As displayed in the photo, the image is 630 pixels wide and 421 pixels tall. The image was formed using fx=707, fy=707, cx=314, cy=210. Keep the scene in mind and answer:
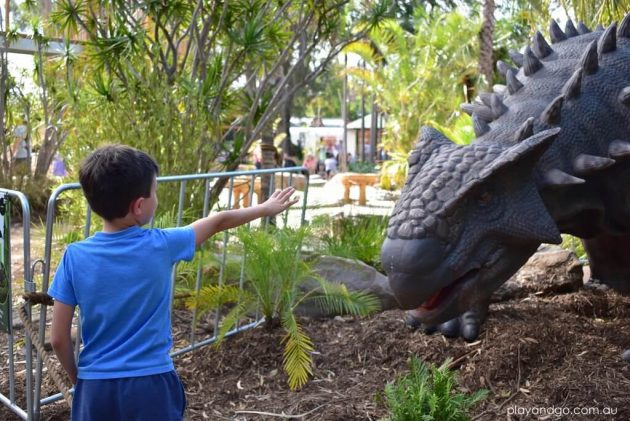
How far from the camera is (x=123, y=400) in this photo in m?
2.09

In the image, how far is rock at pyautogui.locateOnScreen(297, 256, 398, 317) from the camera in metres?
4.99

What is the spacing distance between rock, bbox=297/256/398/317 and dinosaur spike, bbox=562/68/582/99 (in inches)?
92.4

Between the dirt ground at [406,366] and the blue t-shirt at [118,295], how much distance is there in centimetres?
Result: 146

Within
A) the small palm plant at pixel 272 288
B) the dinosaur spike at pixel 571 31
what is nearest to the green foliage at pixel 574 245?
the small palm plant at pixel 272 288

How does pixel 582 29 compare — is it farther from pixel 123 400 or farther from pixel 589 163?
pixel 123 400

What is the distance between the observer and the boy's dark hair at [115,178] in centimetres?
197

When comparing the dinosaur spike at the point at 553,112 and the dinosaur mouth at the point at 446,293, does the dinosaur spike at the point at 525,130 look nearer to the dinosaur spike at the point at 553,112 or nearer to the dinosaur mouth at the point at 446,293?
the dinosaur spike at the point at 553,112

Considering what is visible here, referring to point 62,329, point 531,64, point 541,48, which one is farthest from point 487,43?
point 62,329

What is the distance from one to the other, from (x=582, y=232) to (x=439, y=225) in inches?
46.0

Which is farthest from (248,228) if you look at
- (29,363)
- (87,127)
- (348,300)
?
(87,127)

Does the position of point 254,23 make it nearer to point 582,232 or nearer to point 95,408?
point 582,232

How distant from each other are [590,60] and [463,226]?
1.17 meters

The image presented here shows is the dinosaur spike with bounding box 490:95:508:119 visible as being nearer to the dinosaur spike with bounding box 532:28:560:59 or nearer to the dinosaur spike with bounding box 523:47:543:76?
the dinosaur spike with bounding box 523:47:543:76

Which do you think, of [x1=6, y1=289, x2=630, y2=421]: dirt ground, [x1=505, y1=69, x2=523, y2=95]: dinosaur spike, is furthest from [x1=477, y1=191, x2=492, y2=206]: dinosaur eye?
[x1=6, y1=289, x2=630, y2=421]: dirt ground
